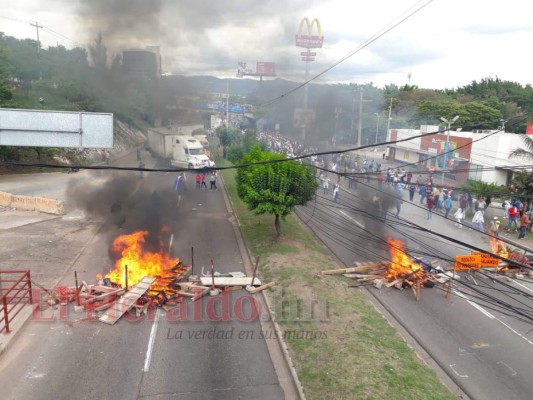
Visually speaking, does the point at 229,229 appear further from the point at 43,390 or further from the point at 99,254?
the point at 43,390

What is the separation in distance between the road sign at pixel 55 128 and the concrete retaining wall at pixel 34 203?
44.1ft

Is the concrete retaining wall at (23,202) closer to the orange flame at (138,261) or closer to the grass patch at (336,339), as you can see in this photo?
the orange flame at (138,261)

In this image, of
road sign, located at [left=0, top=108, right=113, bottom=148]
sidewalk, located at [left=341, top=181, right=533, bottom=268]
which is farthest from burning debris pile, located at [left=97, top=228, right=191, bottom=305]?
sidewalk, located at [left=341, top=181, right=533, bottom=268]

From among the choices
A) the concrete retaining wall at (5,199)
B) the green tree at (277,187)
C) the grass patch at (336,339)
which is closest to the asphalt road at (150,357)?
the grass patch at (336,339)

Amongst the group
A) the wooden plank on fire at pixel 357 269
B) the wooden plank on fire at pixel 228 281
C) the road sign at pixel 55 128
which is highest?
the road sign at pixel 55 128

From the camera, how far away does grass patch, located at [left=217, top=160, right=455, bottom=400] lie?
7578 millimetres

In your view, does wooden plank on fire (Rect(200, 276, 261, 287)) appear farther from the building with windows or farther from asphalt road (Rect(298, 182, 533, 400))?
the building with windows

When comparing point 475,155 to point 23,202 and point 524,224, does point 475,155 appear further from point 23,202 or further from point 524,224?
point 23,202

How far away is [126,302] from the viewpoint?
1048 centimetres

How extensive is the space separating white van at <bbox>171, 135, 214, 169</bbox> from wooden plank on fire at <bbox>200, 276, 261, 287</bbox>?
21703mm

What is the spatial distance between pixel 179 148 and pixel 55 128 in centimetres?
2653

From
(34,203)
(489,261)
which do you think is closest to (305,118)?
(34,203)

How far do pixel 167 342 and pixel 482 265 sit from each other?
10039 mm

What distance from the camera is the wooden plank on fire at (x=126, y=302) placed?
10.0m
